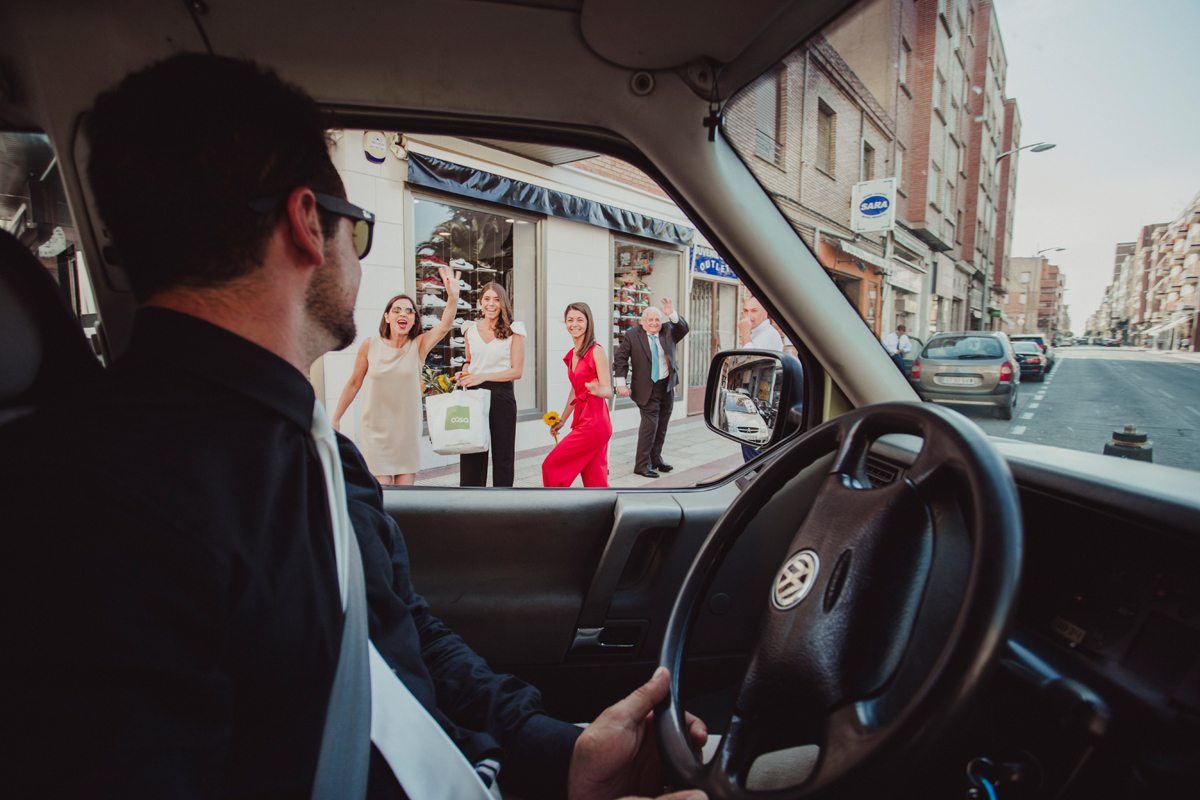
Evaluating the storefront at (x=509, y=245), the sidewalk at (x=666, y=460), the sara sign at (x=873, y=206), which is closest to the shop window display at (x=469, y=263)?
the storefront at (x=509, y=245)

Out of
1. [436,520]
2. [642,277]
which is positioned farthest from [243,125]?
[642,277]

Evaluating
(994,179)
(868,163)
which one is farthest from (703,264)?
(994,179)

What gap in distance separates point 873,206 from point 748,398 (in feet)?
2.58

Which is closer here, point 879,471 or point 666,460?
point 879,471

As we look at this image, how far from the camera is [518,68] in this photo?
5.44ft

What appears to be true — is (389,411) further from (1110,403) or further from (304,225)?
(1110,403)

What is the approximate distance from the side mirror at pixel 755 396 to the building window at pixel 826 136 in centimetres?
56

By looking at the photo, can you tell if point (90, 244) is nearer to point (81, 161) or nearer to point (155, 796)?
point (81, 161)

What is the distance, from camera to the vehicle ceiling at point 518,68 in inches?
59.3

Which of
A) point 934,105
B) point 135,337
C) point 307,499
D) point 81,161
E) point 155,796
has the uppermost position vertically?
point 934,105

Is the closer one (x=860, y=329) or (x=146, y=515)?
(x=146, y=515)

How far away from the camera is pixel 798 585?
2.96ft

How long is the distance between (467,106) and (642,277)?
880 cm

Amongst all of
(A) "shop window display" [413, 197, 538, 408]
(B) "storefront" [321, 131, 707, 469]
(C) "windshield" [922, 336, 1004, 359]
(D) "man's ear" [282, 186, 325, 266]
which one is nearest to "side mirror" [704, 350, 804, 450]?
(C) "windshield" [922, 336, 1004, 359]
